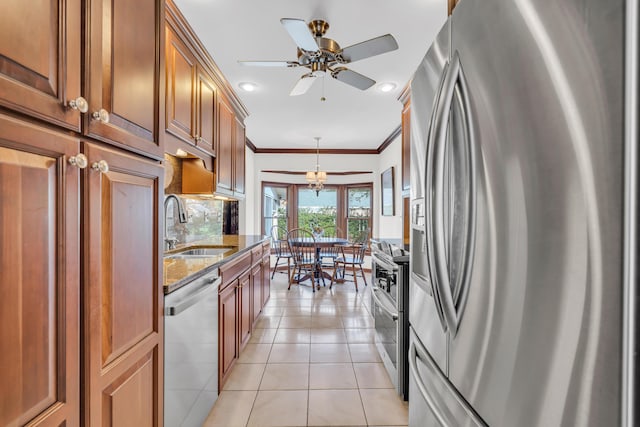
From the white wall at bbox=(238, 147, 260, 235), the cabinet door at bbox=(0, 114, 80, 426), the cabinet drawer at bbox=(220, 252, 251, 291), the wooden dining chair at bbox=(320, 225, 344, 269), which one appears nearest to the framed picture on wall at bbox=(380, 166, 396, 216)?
the wooden dining chair at bbox=(320, 225, 344, 269)

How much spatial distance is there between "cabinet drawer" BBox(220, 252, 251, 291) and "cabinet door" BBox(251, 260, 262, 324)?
0.26m

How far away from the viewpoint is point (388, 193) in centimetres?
554

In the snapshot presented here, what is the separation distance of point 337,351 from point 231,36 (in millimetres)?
2662

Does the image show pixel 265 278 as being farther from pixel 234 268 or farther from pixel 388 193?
pixel 388 193

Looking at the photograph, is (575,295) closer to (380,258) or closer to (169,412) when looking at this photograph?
(169,412)

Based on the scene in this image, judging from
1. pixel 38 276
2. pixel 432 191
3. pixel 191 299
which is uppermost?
pixel 432 191

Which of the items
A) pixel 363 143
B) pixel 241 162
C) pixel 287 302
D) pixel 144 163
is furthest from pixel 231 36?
pixel 363 143

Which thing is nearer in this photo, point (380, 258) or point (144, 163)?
point (144, 163)

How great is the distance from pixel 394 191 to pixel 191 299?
13.9 feet

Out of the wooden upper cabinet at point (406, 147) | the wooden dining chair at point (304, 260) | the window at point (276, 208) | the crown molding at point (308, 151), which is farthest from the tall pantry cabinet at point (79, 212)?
the window at point (276, 208)

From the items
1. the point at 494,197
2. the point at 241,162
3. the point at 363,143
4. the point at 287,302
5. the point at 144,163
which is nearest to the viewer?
the point at 494,197

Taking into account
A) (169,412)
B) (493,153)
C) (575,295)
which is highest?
(493,153)

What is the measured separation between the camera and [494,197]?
2.27ft

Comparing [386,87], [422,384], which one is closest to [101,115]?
[422,384]
